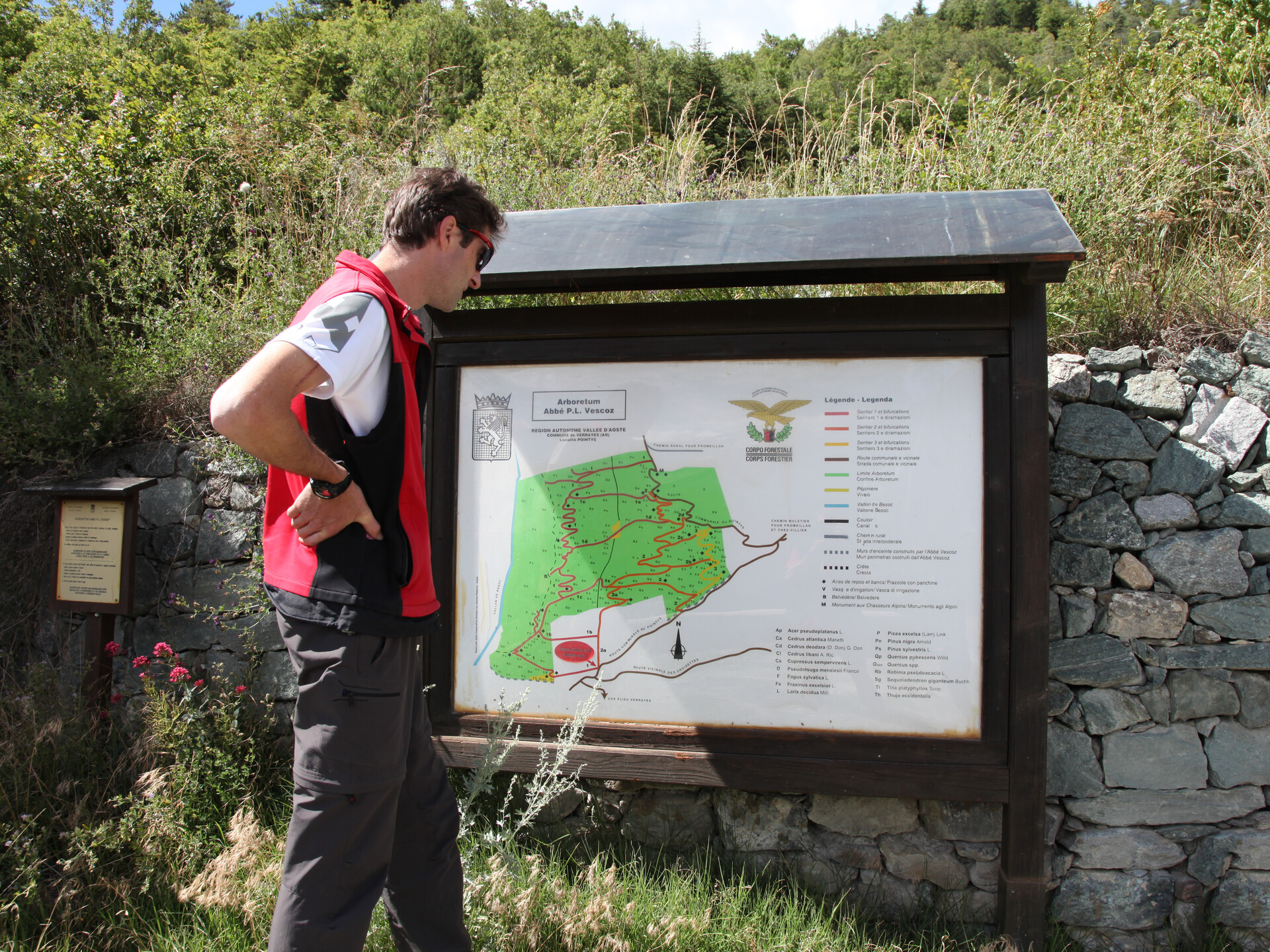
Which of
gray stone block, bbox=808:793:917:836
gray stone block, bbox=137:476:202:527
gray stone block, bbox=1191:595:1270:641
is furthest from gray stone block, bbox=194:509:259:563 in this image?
gray stone block, bbox=1191:595:1270:641

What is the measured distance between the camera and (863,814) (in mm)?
2686

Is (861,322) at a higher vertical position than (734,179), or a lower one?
lower

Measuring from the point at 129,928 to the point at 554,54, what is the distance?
53.1 ft

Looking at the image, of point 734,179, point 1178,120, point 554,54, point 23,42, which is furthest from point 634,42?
point 1178,120

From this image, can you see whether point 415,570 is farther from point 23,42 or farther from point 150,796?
point 23,42

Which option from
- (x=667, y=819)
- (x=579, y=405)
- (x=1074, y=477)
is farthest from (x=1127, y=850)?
(x=579, y=405)

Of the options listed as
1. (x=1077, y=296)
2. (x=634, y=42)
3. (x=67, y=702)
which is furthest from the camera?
(x=634, y=42)

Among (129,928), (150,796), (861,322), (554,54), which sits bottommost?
(129,928)

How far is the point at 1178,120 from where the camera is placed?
480 cm

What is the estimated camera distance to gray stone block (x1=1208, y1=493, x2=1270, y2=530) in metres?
2.68

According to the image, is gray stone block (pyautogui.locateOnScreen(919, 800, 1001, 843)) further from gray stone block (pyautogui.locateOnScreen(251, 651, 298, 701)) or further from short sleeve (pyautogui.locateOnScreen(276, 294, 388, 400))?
gray stone block (pyautogui.locateOnScreen(251, 651, 298, 701))

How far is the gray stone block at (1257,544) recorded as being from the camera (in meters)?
2.66

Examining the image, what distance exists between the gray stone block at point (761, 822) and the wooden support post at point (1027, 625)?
69 cm

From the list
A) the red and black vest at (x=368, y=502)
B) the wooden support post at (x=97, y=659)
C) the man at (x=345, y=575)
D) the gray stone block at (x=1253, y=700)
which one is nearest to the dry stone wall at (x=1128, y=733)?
the gray stone block at (x=1253, y=700)
